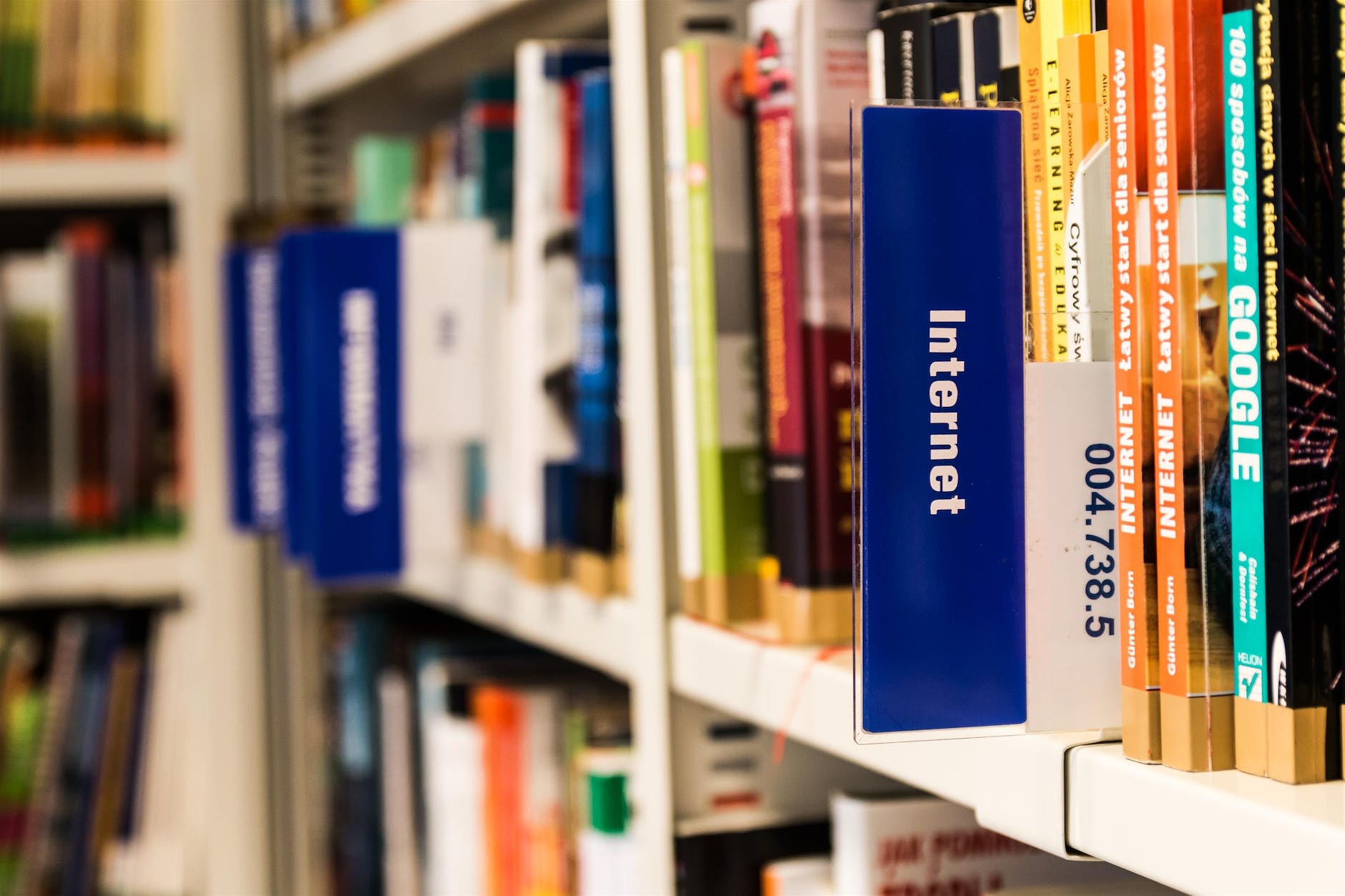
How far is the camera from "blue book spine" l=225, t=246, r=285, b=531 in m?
1.27

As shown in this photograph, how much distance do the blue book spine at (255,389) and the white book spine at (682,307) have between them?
0.59 metres

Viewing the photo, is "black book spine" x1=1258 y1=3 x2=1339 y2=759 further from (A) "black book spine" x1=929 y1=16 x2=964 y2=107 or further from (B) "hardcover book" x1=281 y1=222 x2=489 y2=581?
(B) "hardcover book" x1=281 y1=222 x2=489 y2=581

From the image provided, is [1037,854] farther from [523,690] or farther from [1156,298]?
[523,690]

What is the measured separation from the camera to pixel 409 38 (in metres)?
1.11

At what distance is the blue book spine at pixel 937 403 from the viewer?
1.44ft

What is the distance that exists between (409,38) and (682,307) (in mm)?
482

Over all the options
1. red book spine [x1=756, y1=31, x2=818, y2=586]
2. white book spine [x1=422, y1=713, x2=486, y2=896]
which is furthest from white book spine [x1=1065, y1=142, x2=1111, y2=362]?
white book spine [x1=422, y1=713, x2=486, y2=896]

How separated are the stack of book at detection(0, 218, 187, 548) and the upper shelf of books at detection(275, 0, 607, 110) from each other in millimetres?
375

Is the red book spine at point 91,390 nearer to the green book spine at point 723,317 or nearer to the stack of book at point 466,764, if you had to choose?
the stack of book at point 466,764

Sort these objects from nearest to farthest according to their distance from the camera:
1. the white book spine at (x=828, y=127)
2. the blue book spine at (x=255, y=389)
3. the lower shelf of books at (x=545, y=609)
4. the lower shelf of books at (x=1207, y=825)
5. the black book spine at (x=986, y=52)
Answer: the lower shelf of books at (x=1207, y=825)
the black book spine at (x=986, y=52)
the white book spine at (x=828, y=127)
the lower shelf of books at (x=545, y=609)
the blue book spine at (x=255, y=389)

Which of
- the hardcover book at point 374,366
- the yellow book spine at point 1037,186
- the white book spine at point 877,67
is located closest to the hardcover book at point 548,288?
the hardcover book at point 374,366

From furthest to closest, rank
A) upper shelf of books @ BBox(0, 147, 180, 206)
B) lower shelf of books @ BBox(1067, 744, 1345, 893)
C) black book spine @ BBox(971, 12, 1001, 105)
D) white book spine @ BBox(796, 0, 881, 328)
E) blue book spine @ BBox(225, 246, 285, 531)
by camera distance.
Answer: upper shelf of books @ BBox(0, 147, 180, 206) < blue book spine @ BBox(225, 246, 285, 531) < white book spine @ BBox(796, 0, 881, 328) < black book spine @ BBox(971, 12, 1001, 105) < lower shelf of books @ BBox(1067, 744, 1345, 893)

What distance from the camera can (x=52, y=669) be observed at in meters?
1.81

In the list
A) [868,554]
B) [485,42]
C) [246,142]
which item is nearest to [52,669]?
[246,142]
